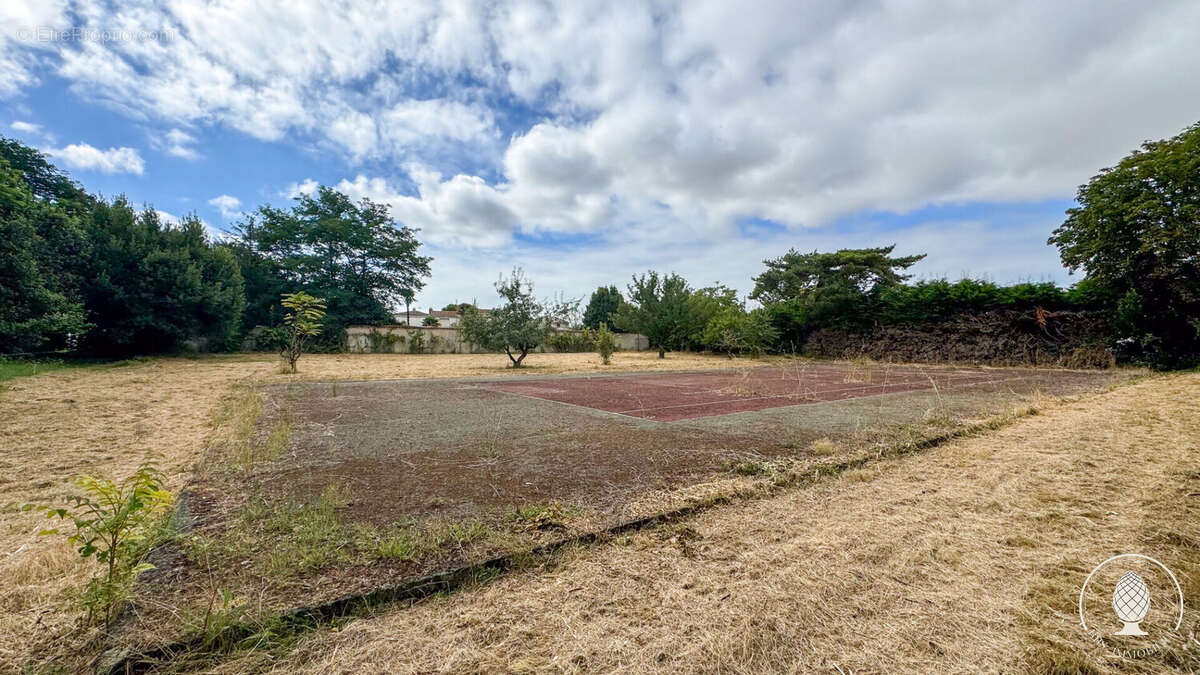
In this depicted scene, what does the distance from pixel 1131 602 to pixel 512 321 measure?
14.6 metres

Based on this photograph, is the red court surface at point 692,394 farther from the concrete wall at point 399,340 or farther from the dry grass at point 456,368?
the concrete wall at point 399,340

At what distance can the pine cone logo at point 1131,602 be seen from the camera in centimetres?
132

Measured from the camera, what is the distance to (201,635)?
1289 millimetres

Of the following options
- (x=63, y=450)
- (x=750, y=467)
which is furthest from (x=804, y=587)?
(x=63, y=450)

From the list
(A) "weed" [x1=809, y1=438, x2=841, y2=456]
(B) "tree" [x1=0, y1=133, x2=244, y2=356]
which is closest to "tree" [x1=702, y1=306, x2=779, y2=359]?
(A) "weed" [x1=809, y1=438, x2=841, y2=456]

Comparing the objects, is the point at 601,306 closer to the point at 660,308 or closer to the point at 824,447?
the point at 660,308

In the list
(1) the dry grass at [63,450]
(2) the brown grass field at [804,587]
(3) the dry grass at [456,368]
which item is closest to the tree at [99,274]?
(1) the dry grass at [63,450]

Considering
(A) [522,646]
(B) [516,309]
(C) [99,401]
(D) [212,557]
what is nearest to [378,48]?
(C) [99,401]

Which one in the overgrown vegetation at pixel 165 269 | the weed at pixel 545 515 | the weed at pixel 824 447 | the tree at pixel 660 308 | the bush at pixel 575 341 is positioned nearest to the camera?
the weed at pixel 545 515

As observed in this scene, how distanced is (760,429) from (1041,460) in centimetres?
207

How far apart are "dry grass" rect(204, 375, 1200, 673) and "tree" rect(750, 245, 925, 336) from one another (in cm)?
1709

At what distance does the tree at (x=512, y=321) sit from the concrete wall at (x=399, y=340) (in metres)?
8.01

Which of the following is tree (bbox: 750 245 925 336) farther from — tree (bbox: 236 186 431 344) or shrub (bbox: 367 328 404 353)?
tree (bbox: 236 186 431 344)

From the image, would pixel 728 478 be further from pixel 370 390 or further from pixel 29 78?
pixel 29 78
